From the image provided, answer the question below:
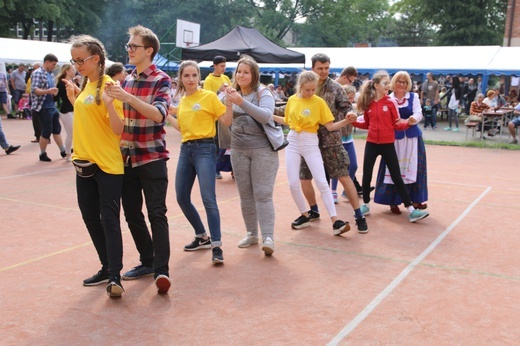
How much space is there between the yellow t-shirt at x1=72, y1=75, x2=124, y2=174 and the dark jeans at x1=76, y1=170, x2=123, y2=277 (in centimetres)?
10

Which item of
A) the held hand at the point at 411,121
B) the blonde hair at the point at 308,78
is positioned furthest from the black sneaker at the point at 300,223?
the held hand at the point at 411,121

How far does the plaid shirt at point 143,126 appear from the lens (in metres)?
4.29

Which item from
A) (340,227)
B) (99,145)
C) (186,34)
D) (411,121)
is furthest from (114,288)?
(186,34)

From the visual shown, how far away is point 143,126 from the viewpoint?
4.29m

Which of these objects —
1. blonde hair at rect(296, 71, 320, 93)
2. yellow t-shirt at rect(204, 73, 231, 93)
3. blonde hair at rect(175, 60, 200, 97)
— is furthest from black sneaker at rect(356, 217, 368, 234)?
yellow t-shirt at rect(204, 73, 231, 93)

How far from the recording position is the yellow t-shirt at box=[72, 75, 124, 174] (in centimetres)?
406

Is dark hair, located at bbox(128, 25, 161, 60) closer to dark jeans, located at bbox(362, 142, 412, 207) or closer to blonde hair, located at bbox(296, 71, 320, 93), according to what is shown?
blonde hair, located at bbox(296, 71, 320, 93)

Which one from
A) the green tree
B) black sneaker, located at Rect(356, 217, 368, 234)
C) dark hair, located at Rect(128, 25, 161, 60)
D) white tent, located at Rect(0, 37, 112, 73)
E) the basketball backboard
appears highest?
the green tree

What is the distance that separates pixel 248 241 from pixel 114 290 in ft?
5.72

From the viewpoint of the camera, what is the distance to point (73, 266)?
4.99 metres

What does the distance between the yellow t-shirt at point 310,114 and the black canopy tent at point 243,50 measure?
10077 mm

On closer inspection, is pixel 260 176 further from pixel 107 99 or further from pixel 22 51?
pixel 22 51

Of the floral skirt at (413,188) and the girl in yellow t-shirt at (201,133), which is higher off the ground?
the girl in yellow t-shirt at (201,133)

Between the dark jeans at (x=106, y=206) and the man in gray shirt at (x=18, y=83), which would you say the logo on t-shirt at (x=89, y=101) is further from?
the man in gray shirt at (x=18, y=83)
